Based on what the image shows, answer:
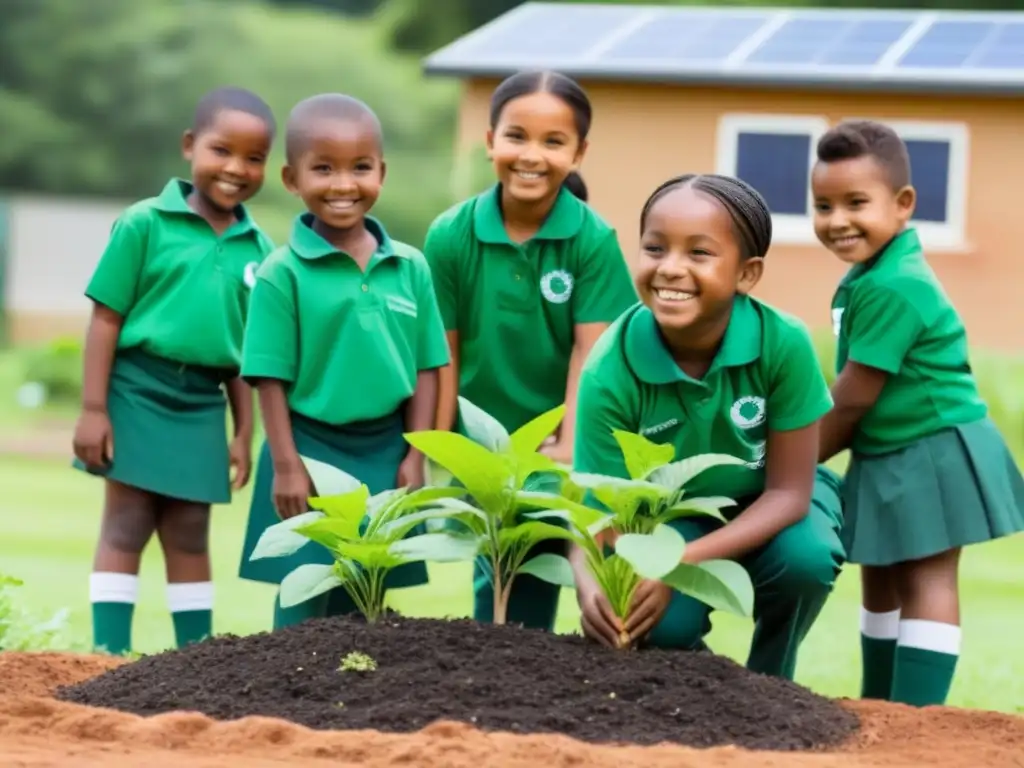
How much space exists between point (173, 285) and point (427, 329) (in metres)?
0.91

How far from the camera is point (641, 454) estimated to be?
3910 millimetres

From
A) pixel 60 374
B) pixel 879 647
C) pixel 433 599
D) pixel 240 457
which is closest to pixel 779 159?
pixel 60 374

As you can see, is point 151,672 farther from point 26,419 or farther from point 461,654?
point 26,419

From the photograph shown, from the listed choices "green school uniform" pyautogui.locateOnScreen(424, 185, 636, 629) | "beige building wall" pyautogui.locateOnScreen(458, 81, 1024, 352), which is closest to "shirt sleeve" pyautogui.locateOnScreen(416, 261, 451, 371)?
"green school uniform" pyautogui.locateOnScreen(424, 185, 636, 629)

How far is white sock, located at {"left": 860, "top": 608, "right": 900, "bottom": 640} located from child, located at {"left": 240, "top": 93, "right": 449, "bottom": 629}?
1338mm

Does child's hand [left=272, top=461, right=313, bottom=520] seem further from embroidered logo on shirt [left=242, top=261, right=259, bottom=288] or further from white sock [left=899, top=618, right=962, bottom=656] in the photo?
white sock [left=899, top=618, right=962, bottom=656]

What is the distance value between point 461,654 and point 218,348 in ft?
6.65

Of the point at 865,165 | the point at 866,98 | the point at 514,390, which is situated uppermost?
the point at 866,98

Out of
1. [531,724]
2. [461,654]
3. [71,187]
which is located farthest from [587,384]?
[71,187]

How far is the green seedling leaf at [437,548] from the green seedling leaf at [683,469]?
44 centimetres

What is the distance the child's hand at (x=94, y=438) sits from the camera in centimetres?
547

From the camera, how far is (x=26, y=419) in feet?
54.1

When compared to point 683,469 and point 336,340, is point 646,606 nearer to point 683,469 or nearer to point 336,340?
point 683,469

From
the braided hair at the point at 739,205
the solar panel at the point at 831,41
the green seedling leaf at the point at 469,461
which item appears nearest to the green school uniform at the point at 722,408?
the braided hair at the point at 739,205
